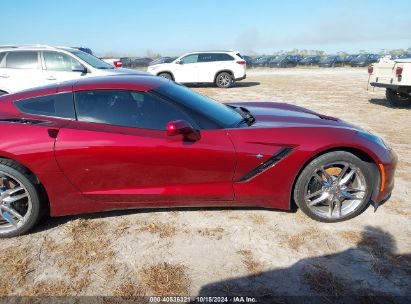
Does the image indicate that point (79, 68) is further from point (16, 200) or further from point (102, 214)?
point (16, 200)

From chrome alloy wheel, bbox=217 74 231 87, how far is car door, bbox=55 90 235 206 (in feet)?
39.8

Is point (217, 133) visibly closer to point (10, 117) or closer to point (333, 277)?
point (333, 277)

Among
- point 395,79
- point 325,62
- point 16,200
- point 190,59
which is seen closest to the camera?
point 16,200

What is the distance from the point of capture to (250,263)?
264cm

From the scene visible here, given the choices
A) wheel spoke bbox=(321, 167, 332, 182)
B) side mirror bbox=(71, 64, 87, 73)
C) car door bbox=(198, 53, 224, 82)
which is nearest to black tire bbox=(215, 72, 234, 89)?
car door bbox=(198, 53, 224, 82)

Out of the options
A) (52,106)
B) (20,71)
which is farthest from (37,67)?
(52,106)

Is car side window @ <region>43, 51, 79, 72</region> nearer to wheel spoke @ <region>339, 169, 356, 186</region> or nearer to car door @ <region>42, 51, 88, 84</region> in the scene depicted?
car door @ <region>42, 51, 88, 84</region>

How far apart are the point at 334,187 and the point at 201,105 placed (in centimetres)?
149

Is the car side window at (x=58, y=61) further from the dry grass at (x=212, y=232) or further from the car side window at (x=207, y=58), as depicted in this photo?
the car side window at (x=207, y=58)

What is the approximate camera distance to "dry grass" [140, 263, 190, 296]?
236 centimetres

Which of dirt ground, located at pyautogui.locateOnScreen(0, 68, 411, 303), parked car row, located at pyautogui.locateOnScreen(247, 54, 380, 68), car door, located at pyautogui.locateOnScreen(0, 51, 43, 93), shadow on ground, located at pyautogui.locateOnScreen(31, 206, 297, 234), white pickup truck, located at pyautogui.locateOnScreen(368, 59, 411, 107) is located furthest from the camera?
parked car row, located at pyautogui.locateOnScreen(247, 54, 380, 68)

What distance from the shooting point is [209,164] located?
9.51 feet

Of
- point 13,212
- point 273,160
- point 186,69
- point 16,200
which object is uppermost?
point 186,69

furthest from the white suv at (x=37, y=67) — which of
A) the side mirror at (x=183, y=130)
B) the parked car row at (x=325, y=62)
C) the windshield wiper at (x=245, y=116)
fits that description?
the parked car row at (x=325, y=62)
